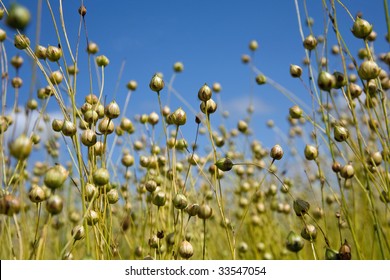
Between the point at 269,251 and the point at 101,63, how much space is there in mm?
1065

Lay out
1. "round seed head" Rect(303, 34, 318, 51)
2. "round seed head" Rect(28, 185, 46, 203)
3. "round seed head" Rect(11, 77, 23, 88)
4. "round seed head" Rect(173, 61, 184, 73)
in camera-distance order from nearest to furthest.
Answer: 1. "round seed head" Rect(28, 185, 46, 203)
2. "round seed head" Rect(303, 34, 318, 51)
3. "round seed head" Rect(11, 77, 23, 88)
4. "round seed head" Rect(173, 61, 184, 73)

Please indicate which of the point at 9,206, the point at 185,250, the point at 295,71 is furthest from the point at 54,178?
the point at 295,71

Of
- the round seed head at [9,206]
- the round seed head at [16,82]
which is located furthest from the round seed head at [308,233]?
the round seed head at [16,82]

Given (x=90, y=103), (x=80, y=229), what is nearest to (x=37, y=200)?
(x=80, y=229)

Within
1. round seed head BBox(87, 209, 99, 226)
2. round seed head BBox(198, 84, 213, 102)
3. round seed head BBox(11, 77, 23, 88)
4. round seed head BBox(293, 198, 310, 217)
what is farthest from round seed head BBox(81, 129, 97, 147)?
round seed head BBox(11, 77, 23, 88)

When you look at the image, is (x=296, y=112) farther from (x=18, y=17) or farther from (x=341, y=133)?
(x=18, y=17)

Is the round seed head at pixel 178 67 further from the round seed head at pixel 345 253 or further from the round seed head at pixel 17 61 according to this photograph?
the round seed head at pixel 345 253

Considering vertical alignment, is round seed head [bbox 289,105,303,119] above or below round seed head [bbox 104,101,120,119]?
above

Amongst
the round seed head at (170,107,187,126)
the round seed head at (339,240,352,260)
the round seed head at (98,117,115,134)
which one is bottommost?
the round seed head at (339,240,352,260)

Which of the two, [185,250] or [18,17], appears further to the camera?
[185,250]

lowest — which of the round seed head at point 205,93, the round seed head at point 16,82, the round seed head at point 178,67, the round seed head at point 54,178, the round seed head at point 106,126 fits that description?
the round seed head at point 54,178

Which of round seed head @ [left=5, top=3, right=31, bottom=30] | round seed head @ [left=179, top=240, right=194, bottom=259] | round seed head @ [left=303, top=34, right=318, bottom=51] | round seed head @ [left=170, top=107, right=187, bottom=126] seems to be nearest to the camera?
round seed head @ [left=5, top=3, right=31, bottom=30]

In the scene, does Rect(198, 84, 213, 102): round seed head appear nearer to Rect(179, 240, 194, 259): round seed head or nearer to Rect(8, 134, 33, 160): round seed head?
Rect(179, 240, 194, 259): round seed head
